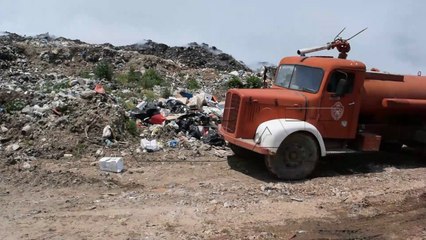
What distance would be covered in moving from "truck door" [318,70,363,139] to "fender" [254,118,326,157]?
52cm

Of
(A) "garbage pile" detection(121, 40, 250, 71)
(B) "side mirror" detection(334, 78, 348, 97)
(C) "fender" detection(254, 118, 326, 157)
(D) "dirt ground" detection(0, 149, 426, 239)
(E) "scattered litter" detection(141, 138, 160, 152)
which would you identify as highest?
(A) "garbage pile" detection(121, 40, 250, 71)

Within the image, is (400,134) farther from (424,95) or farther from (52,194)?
(52,194)

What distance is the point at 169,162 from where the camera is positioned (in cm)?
938

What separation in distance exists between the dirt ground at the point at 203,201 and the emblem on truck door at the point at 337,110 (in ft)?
3.33

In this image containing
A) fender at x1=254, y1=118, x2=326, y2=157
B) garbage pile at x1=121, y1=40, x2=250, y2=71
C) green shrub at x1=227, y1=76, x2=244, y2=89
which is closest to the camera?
fender at x1=254, y1=118, x2=326, y2=157

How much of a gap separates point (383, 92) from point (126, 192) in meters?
5.05

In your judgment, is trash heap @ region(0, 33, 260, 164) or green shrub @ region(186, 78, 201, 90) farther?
green shrub @ region(186, 78, 201, 90)

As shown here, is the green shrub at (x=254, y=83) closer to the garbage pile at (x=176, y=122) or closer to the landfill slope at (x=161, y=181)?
the landfill slope at (x=161, y=181)

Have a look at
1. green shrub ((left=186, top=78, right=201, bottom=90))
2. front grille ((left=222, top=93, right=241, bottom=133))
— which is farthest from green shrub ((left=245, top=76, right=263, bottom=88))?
front grille ((left=222, top=93, right=241, bottom=133))

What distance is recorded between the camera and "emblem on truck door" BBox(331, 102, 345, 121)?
358 inches

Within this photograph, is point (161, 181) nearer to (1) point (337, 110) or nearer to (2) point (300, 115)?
(2) point (300, 115)

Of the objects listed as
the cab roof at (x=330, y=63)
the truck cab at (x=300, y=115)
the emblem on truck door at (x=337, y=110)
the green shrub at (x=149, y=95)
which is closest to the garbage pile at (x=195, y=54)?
the green shrub at (x=149, y=95)

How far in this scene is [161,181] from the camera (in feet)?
27.3

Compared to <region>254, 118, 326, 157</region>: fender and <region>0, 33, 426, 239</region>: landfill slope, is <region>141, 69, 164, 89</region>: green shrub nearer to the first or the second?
<region>0, 33, 426, 239</region>: landfill slope
